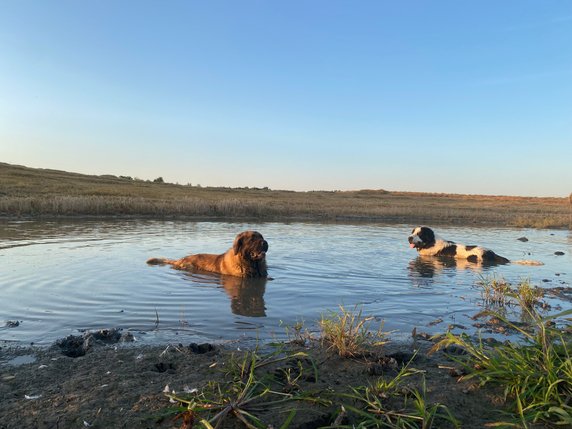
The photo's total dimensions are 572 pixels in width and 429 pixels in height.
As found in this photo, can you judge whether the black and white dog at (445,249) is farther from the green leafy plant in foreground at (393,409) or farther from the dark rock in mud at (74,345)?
the dark rock in mud at (74,345)

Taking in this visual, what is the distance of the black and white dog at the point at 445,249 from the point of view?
1194 centimetres

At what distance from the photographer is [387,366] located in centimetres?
378

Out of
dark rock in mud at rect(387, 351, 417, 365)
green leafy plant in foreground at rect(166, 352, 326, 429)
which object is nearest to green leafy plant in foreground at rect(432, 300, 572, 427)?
dark rock in mud at rect(387, 351, 417, 365)

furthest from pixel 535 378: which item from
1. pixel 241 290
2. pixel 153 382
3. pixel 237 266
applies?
pixel 237 266

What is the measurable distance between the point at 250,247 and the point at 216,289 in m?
1.46

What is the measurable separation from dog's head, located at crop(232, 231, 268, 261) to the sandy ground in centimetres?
463

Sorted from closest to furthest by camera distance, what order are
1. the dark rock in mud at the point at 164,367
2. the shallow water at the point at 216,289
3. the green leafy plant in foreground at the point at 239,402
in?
the green leafy plant in foreground at the point at 239,402 → the dark rock in mud at the point at 164,367 → the shallow water at the point at 216,289

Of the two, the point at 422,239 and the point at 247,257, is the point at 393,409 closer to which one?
the point at 247,257

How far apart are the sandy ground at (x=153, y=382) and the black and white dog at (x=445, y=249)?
27.3 ft

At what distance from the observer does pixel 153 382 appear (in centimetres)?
348

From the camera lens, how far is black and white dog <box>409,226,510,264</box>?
11.9 meters

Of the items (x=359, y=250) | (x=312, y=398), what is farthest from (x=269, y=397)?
(x=359, y=250)

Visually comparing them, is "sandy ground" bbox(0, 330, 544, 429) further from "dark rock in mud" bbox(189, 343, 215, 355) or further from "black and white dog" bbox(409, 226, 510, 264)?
"black and white dog" bbox(409, 226, 510, 264)

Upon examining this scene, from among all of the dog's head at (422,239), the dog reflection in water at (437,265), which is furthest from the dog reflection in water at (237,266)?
the dog's head at (422,239)
